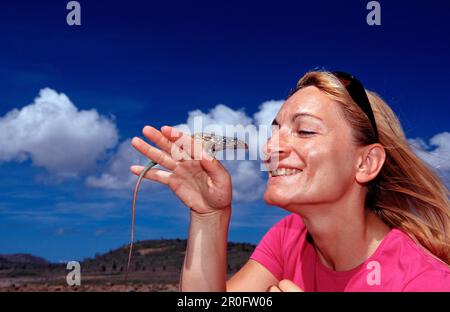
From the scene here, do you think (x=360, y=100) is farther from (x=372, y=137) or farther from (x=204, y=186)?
(x=204, y=186)

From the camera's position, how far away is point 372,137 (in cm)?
456

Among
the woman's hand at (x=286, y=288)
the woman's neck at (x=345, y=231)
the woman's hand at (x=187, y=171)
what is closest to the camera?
the woman's hand at (x=286, y=288)

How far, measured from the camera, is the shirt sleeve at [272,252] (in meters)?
4.96

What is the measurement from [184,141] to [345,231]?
1554 mm

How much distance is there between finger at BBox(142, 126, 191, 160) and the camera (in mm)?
3934

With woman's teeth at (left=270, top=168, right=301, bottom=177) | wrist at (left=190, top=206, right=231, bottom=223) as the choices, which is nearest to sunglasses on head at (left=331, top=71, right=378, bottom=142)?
woman's teeth at (left=270, top=168, right=301, bottom=177)

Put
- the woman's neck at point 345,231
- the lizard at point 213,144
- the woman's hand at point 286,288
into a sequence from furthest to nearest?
the lizard at point 213,144 < the woman's neck at point 345,231 < the woman's hand at point 286,288

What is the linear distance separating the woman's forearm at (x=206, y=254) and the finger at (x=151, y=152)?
0.58 meters

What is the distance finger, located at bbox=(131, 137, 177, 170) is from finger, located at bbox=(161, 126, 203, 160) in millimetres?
149

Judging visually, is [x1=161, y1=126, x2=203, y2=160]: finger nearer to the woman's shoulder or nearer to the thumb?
the thumb

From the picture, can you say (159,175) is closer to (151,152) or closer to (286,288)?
(151,152)

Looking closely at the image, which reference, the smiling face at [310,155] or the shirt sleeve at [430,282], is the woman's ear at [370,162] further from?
the shirt sleeve at [430,282]

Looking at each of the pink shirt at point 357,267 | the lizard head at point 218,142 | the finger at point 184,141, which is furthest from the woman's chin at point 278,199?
the lizard head at point 218,142
